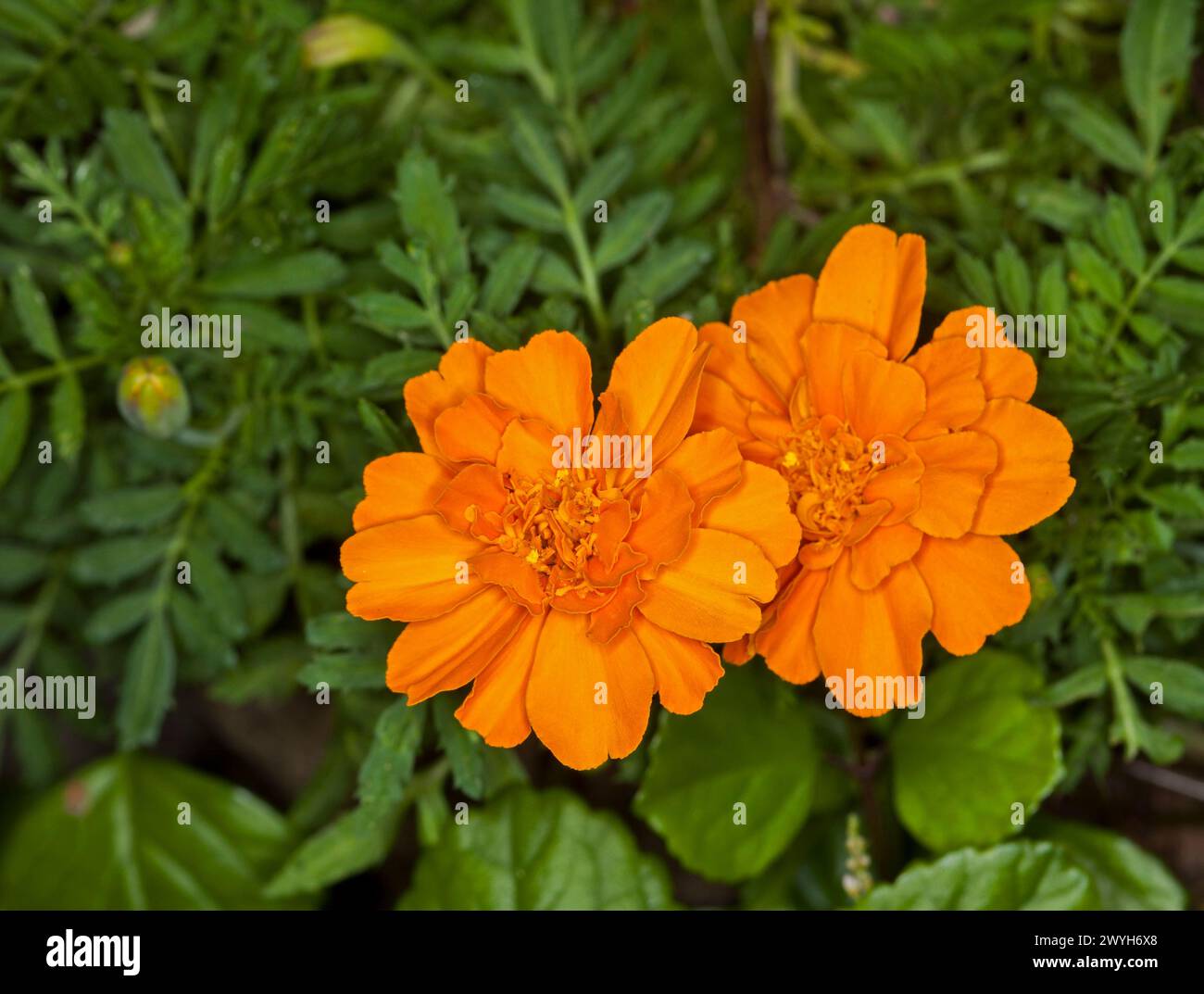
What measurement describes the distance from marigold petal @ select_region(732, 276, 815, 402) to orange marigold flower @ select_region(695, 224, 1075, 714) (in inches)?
1.7

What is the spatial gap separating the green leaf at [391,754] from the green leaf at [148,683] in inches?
21.6

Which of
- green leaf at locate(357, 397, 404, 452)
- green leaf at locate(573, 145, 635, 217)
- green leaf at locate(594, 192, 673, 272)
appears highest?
green leaf at locate(573, 145, 635, 217)

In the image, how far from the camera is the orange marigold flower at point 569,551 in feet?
4.04

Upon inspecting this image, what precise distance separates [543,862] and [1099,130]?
1502mm

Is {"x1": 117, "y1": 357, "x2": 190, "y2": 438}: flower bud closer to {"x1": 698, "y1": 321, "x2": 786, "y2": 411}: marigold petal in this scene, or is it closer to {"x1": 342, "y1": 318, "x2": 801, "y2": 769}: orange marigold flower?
{"x1": 342, "y1": 318, "x2": 801, "y2": 769}: orange marigold flower

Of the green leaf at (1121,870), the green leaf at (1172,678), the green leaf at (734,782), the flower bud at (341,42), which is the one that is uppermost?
the flower bud at (341,42)

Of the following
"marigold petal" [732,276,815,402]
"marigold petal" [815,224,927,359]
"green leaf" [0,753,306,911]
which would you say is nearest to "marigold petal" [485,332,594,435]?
"marigold petal" [732,276,815,402]

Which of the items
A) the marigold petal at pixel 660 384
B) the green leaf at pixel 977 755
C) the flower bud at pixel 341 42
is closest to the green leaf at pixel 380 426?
the marigold petal at pixel 660 384

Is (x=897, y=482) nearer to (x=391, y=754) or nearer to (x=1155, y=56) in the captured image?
(x=391, y=754)

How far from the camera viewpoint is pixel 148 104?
1.99 metres

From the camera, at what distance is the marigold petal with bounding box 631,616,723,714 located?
1239mm

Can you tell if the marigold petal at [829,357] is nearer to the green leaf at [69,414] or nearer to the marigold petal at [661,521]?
the marigold petal at [661,521]
